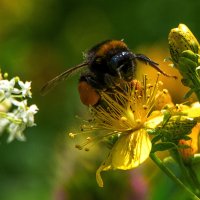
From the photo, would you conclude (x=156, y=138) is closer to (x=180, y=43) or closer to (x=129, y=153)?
(x=129, y=153)

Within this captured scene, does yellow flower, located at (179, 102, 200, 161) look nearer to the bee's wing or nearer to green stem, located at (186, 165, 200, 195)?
green stem, located at (186, 165, 200, 195)

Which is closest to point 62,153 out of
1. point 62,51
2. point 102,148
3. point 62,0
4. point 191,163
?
point 102,148

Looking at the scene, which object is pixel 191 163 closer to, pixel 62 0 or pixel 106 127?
pixel 106 127

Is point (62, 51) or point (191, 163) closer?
point (191, 163)

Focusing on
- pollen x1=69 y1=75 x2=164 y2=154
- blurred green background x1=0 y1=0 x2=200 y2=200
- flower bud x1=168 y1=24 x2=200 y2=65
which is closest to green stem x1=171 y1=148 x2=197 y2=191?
pollen x1=69 y1=75 x2=164 y2=154

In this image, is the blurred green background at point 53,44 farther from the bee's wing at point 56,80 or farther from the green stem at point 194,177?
the green stem at point 194,177

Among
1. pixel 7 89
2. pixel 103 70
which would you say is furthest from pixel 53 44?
pixel 7 89
